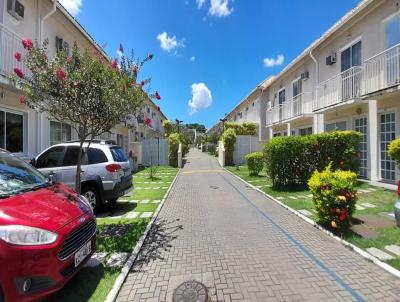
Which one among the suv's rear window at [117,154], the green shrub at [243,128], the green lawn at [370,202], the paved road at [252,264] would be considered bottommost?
the paved road at [252,264]

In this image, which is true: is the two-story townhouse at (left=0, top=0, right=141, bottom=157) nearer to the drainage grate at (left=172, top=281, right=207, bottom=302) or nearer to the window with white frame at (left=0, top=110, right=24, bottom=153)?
the window with white frame at (left=0, top=110, right=24, bottom=153)

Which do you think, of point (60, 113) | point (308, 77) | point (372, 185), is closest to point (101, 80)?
point (60, 113)

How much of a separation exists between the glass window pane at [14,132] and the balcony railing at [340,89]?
13.2 meters

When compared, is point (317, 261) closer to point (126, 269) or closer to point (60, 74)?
point (126, 269)

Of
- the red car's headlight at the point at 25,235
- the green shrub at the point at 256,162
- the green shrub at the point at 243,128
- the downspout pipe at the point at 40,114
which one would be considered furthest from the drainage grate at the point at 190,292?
the green shrub at the point at 243,128

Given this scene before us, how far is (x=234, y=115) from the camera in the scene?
137 feet

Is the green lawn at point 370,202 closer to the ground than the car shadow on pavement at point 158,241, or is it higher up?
higher up

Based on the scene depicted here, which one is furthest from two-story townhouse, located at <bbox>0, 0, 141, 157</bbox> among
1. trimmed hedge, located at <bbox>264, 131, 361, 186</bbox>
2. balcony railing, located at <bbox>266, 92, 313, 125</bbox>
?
balcony railing, located at <bbox>266, 92, 313, 125</bbox>

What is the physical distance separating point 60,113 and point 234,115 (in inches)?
1471

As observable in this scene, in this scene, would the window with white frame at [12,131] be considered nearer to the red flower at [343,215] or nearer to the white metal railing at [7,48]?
the white metal railing at [7,48]

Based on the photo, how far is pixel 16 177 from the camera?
4.16m

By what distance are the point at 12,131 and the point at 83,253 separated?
775cm

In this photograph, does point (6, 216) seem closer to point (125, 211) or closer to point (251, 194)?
point (125, 211)

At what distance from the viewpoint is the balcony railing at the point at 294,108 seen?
1719 cm
